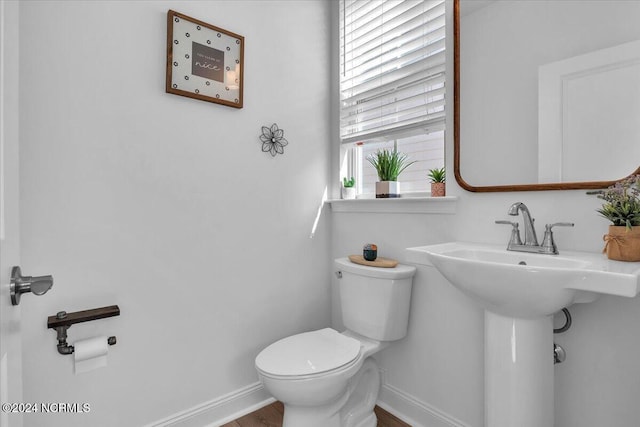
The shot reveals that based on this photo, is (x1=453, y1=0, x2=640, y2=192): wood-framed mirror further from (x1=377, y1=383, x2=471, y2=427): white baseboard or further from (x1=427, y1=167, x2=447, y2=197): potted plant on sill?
(x1=377, y1=383, x2=471, y2=427): white baseboard

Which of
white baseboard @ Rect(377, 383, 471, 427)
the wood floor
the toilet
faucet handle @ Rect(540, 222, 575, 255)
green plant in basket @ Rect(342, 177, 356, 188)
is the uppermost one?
green plant in basket @ Rect(342, 177, 356, 188)

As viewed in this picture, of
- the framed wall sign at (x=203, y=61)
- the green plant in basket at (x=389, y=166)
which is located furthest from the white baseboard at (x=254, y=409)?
the framed wall sign at (x=203, y=61)

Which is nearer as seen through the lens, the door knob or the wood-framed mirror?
the door knob

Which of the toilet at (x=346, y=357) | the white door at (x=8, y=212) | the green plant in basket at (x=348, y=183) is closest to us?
the white door at (x=8, y=212)

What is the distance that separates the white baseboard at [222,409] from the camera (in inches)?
60.9

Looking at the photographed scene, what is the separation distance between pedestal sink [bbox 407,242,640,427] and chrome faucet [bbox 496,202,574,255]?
1.8 inches

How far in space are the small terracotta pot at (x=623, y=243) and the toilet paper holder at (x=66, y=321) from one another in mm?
1723

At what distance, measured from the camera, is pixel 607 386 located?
112 cm

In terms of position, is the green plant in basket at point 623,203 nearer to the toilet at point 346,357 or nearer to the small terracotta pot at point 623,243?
the small terracotta pot at point 623,243

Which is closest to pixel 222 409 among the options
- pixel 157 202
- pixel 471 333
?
pixel 157 202

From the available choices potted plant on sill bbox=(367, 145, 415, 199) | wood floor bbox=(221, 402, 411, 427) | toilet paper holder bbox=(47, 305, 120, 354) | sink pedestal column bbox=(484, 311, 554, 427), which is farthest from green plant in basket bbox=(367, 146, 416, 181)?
toilet paper holder bbox=(47, 305, 120, 354)

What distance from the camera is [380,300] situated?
1581mm

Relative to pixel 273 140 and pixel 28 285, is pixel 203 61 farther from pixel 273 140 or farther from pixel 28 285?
pixel 28 285

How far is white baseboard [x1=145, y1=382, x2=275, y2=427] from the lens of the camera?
1548 millimetres
